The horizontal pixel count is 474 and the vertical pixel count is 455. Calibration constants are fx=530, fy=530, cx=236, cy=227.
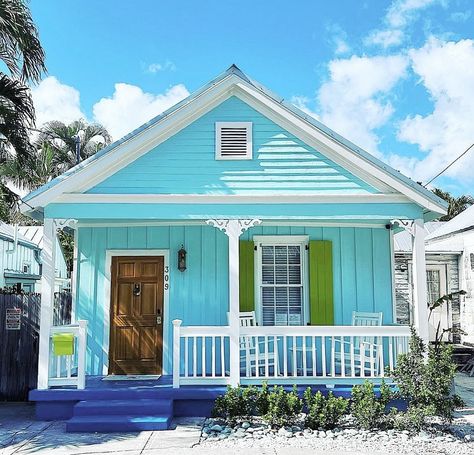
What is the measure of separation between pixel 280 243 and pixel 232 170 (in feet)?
6.25

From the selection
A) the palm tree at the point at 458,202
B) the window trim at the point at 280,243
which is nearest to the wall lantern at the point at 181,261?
the window trim at the point at 280,243

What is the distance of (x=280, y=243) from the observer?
9.34 meters

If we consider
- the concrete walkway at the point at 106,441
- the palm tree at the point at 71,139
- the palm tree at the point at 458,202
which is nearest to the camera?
the concrete walkway at the point at 106,441

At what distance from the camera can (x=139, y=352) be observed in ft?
29.7

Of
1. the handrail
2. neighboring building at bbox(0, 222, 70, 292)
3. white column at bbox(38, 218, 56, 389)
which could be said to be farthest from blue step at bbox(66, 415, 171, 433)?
neighboring building at bbox(0, 222, 70, 292)

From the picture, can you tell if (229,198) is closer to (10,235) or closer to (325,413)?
(325,413)

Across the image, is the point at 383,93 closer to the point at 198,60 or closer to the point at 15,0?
the point at 198,60

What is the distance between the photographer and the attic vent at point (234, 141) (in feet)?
26.6

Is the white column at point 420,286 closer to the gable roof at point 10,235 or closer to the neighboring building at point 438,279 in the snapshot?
the neighboring building at point 438,279

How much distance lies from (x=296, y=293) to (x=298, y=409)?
264 cm

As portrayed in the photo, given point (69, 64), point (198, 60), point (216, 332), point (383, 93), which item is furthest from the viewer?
point (383, 93)

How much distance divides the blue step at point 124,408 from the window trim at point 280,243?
8.20 ft

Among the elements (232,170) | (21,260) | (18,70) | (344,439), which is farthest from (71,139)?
(344,439)

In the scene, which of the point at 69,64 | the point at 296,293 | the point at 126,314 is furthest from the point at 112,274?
the point at 69,64
